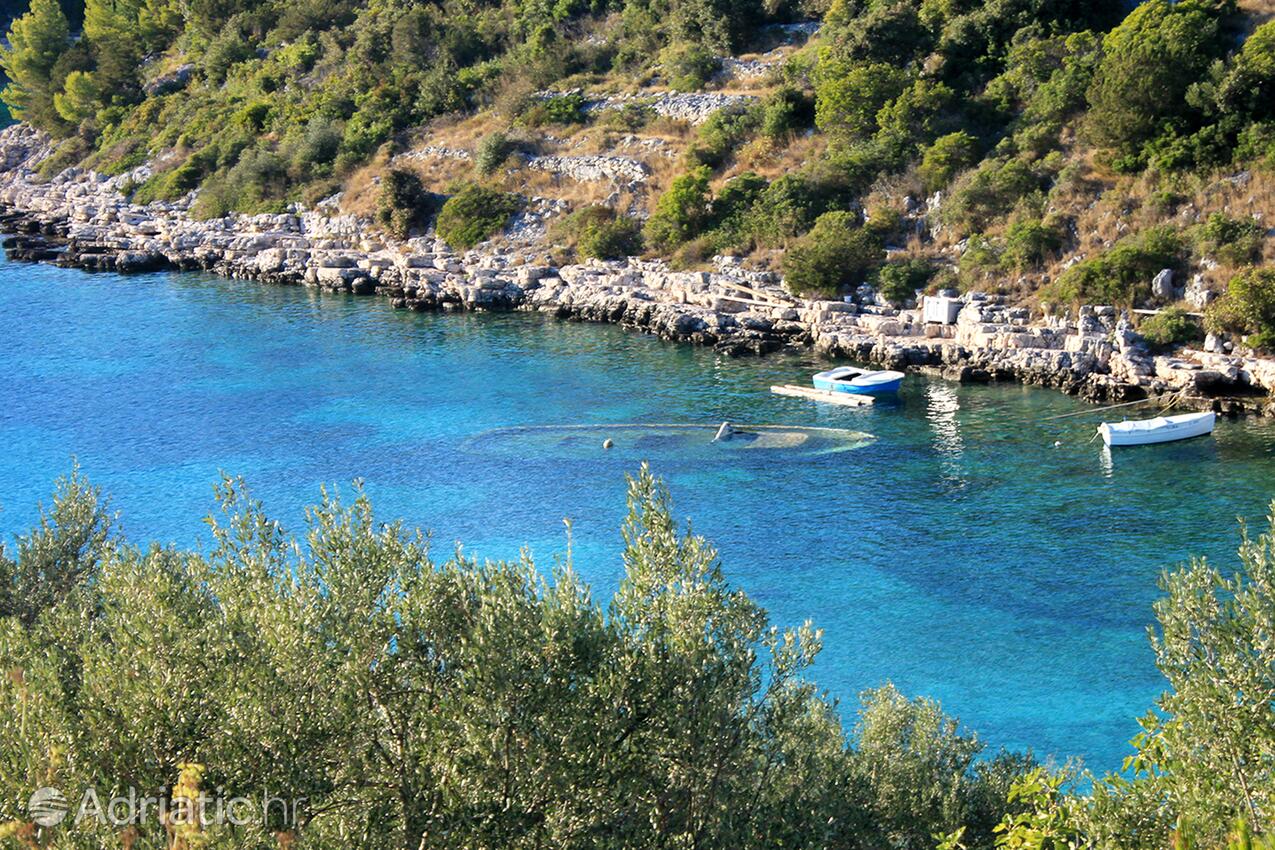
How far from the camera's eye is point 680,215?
62.5 metres

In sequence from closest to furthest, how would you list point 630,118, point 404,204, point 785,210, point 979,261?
point 979,261 → point 785,210 → point 630,118 → point 404,204

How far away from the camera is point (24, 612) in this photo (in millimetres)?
21656

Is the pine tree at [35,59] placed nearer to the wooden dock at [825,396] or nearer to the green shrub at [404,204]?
the green shrub at [404,204]

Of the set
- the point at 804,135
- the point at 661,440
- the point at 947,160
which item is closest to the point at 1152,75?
the point at 947,160

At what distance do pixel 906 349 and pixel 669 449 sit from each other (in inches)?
500

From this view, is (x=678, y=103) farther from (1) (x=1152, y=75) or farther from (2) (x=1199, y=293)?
(2) (x=1199, y=293)

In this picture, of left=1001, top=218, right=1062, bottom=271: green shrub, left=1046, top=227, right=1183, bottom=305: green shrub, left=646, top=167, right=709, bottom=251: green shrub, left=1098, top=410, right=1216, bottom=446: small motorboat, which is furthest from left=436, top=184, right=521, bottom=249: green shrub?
left=1098, top=410, right=1216, bottom=446: small motorboat

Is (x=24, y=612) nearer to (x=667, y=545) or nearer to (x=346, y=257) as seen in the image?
(x=667, y=545)

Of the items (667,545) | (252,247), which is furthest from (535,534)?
(252,247)

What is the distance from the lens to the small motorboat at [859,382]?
4678 centimetres

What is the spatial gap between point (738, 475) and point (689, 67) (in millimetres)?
39113

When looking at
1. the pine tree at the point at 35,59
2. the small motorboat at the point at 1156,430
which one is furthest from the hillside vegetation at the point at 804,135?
the pine tree at the point at 35,59

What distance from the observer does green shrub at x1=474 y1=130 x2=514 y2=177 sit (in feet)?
236

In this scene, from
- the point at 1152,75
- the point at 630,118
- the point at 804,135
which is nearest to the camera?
the point at 1152,75
